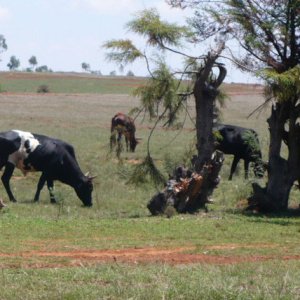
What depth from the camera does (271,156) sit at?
65.9 feet

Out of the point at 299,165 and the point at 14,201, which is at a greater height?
the point at 299,165

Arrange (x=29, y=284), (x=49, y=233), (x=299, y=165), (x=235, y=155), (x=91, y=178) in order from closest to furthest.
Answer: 1. (x=29, y=284)
2. (x=49, y=233)
3. (x=299, y=165)
4. (x=91, y=178)
5. (x=235, y=155)

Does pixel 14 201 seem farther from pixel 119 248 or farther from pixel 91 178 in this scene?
pixel 119 248

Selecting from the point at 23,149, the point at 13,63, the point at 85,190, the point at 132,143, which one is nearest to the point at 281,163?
the point at 85,190

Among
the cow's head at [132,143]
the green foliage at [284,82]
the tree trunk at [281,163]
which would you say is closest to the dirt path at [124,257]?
the green foliage at [284,82]

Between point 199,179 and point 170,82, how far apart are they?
295 cm

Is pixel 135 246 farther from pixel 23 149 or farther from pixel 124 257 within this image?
pixel 23 149

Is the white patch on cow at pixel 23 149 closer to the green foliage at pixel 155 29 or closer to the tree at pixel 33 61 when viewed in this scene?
the green foliage at pixel 155 29

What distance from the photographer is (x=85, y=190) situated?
75.9ft

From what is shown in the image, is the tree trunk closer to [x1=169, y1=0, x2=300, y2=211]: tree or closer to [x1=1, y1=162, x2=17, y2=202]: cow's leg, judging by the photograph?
[x1=169, y1=0, x2=300, y2=211]: tree

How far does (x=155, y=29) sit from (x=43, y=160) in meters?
5.92

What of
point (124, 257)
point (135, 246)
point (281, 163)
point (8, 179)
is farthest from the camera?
point (8, 179)

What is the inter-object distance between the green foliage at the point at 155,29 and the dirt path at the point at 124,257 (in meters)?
7.71

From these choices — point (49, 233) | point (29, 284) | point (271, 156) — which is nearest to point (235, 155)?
point (271, 156)
